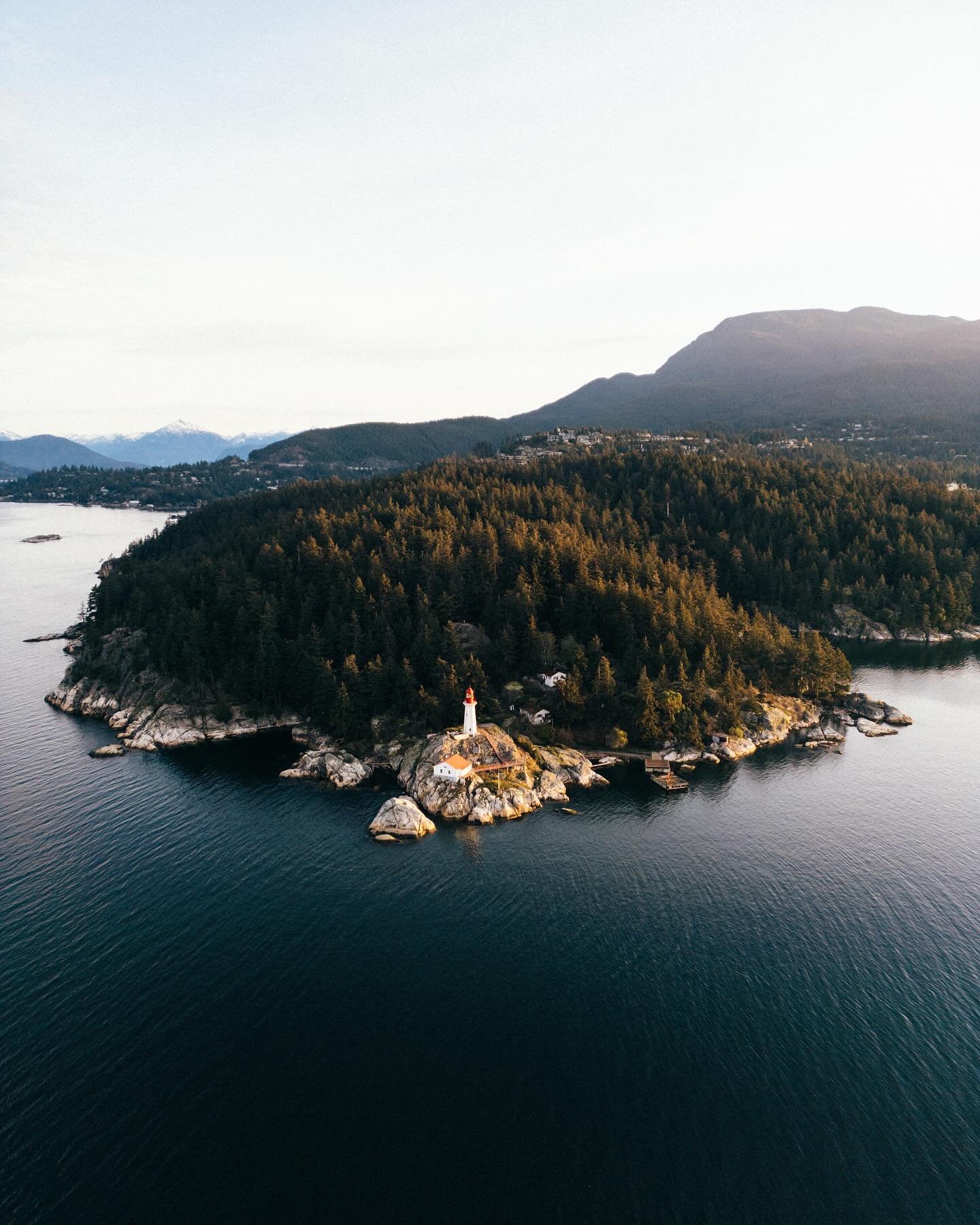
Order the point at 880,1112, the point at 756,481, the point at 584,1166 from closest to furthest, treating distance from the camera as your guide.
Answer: the point at 584,1166
the point at 880,1112
the point at 756,481

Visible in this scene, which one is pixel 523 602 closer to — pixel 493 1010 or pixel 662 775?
pixel 662 775

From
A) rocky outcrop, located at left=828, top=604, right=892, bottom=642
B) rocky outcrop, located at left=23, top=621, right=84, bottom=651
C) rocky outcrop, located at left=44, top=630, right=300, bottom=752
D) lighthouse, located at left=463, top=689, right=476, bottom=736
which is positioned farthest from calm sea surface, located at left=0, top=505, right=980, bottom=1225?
rocky outcrop, located at left=828, top=604, right=892, bottom=642

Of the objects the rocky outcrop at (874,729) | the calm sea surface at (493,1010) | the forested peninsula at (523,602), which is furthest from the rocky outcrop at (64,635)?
the rocky outcrop at (874,729)

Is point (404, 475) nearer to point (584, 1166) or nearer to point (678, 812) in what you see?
point (678, 812)

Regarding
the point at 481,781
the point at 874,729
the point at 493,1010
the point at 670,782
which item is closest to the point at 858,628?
the point at 874,729

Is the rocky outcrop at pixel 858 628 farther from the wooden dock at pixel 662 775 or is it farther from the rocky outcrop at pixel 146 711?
the rocky outcrop at pixel 146 711

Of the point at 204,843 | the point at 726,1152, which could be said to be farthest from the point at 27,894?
the point at 726,1152
